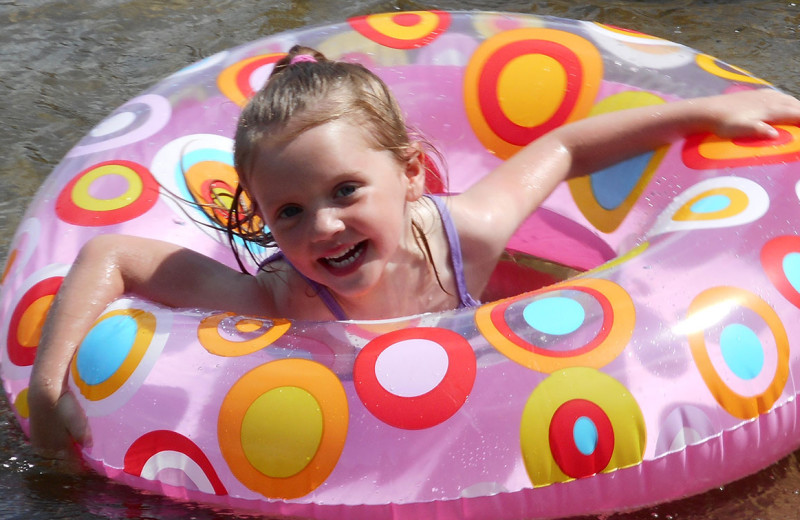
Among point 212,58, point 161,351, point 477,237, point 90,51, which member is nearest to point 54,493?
point 161,351

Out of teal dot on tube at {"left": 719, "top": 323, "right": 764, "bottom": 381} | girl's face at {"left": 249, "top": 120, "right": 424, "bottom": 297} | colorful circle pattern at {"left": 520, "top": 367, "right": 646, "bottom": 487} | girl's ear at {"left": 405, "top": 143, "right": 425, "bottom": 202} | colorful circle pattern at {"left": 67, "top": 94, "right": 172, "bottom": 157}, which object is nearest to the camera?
colorful circle pattern at {"left": 520, "top": 367, "right": 646, "bottom": 487}

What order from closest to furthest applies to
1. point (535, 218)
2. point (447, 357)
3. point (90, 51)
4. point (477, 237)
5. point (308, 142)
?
point (447, 357) < point (308, 142) < point (477, 237) < point (535, 218) < point (90, 51)

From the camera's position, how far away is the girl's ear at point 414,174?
220 cm

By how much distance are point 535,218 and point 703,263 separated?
0.86 m

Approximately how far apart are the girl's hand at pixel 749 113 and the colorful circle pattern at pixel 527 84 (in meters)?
0.37

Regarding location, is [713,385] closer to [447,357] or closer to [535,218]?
[447,357]

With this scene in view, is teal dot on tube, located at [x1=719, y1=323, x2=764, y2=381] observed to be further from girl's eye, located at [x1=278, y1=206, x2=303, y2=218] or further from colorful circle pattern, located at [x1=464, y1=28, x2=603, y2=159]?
colorful circle pattern, located at [x1=464, y1=28, x2=603, y2=159]

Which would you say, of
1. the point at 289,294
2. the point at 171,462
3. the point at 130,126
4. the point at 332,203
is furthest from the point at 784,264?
the point at 130,126

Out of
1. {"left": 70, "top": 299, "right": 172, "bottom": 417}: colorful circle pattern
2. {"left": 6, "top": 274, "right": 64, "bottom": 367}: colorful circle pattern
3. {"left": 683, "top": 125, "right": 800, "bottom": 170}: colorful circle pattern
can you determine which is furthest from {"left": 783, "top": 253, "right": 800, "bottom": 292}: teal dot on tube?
{"left": 6, "top": 274, "right": 64, "bottom": 367}: colorful circle pattern

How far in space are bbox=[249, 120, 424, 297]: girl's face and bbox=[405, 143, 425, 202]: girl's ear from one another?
0.29 feet

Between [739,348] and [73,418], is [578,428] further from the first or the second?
[73,418]

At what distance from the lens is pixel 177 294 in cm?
216

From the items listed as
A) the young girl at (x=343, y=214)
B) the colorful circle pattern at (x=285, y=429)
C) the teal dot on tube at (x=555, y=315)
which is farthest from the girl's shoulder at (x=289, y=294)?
the teal dot on tube at (x=555, y=315)

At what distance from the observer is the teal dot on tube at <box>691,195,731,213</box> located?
84.1 inches
